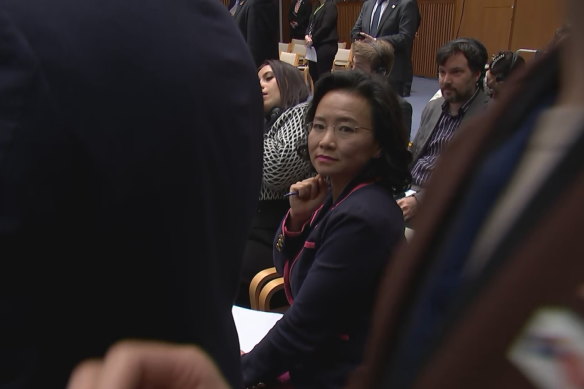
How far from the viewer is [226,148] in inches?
24.9

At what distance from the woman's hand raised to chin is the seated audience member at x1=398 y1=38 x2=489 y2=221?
3.53 feet

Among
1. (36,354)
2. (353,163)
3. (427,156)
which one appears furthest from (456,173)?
(427,156)

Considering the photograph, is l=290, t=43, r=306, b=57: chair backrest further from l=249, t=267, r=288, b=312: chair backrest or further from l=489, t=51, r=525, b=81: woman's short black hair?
l=249, t=267, r=288, b=312: chair backrest

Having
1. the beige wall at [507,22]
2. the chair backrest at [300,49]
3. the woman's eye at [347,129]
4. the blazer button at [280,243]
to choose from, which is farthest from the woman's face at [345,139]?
the beige wall at [507,22]

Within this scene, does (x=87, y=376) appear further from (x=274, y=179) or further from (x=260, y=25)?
(x=260, y=25)

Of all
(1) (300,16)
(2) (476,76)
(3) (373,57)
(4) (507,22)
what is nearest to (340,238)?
(2) (476,76)

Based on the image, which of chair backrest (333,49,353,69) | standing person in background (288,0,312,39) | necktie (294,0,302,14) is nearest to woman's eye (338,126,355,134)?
chair backrest (333,49,353,69)

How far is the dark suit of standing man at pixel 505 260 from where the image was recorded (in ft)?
0.95

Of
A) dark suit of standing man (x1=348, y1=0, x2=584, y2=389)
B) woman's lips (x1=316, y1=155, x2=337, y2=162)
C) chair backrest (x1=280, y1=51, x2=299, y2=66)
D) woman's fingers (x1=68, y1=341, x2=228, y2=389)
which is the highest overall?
dark suit of standing man (x1=348, y1=0, x2=584, y2=389)

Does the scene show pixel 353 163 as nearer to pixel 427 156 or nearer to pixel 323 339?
pixel 323 339

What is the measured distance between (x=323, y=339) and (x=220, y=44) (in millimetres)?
983

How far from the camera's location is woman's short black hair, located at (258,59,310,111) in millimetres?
2709

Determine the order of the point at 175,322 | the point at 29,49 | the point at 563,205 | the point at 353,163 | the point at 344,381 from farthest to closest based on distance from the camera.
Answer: the point at 353,163
the point at 344,381
the point at 175,322
the point at 29,49
the point at 563,205

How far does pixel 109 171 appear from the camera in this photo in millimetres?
511
